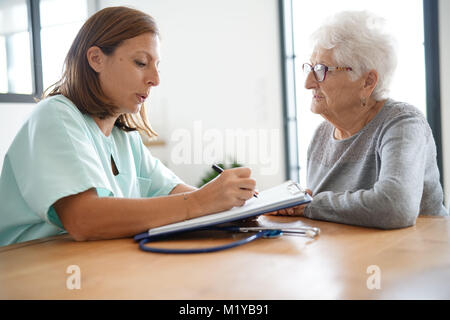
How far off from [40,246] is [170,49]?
13.2 ft

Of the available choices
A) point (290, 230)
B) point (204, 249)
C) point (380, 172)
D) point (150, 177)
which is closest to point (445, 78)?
point (380, 172)

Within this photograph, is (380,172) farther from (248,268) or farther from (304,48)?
(304,48)

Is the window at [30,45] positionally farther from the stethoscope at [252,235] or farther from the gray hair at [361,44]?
the stethoscope at [252,235]

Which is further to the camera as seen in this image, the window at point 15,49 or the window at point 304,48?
the window at point 15,49

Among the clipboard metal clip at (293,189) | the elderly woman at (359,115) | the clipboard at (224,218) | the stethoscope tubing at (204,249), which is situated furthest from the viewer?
the elderly woman at (359,115)

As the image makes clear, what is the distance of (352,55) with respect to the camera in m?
1.39

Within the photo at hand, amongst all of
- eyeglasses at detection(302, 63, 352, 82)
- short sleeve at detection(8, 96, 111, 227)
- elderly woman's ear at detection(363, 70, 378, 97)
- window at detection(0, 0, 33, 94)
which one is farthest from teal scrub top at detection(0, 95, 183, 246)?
window at detection(0, 0, 33, 94)

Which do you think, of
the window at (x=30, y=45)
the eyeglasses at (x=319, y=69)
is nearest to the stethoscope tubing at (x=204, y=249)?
the eyeglasses at (x=319, y=69)

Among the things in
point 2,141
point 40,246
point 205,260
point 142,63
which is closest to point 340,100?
point 142,63

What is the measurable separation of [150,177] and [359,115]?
Result: 2.50ft

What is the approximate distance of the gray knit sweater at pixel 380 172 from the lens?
3.27 ft

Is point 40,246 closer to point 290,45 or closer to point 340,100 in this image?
point 340,100

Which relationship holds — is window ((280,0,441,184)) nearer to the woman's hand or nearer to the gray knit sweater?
the gray knit sweater

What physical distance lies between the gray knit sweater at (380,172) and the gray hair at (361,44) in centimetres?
13
